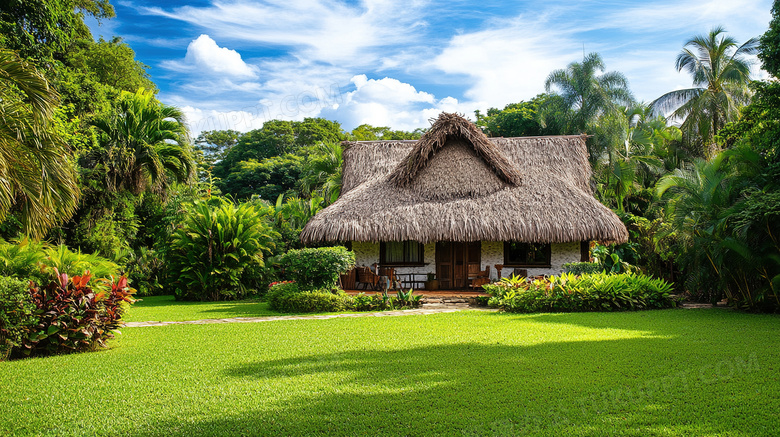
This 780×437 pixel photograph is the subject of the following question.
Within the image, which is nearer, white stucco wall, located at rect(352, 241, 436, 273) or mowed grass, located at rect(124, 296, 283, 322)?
mowed grass, located at rect(124, 296, 283, 322)

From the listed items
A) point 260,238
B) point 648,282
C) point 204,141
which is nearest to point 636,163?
point 648,282

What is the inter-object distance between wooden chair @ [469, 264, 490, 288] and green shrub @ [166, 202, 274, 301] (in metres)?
5.48

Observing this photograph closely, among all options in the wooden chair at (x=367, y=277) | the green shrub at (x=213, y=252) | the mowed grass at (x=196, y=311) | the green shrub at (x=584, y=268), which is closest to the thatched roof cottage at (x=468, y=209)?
the green shrub at (x=584, y=268)

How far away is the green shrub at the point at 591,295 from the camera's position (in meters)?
9.41

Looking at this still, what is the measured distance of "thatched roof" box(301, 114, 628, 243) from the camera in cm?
1207

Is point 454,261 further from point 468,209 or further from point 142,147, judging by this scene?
point 142,147

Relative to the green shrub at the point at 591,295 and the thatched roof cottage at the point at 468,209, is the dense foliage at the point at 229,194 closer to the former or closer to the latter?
the green shrub at the point at 591,295

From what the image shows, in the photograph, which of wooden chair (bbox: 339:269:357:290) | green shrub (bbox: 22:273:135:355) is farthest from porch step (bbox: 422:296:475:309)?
green shrub (bbox: 22:273:135:355)

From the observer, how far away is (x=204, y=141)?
141ft

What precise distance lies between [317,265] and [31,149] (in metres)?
5.38

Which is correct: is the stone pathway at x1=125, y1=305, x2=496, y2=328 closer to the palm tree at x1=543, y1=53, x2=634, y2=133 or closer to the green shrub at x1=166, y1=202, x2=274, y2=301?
the green shrub at x1=166, y1=202, x2=274, y2=301

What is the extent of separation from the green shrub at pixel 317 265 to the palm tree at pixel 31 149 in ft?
15.1

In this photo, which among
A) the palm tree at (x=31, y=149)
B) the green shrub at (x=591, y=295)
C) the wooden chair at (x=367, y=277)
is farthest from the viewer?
the wooden chair at (x=367, y=277)

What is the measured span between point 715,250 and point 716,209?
864 mm
